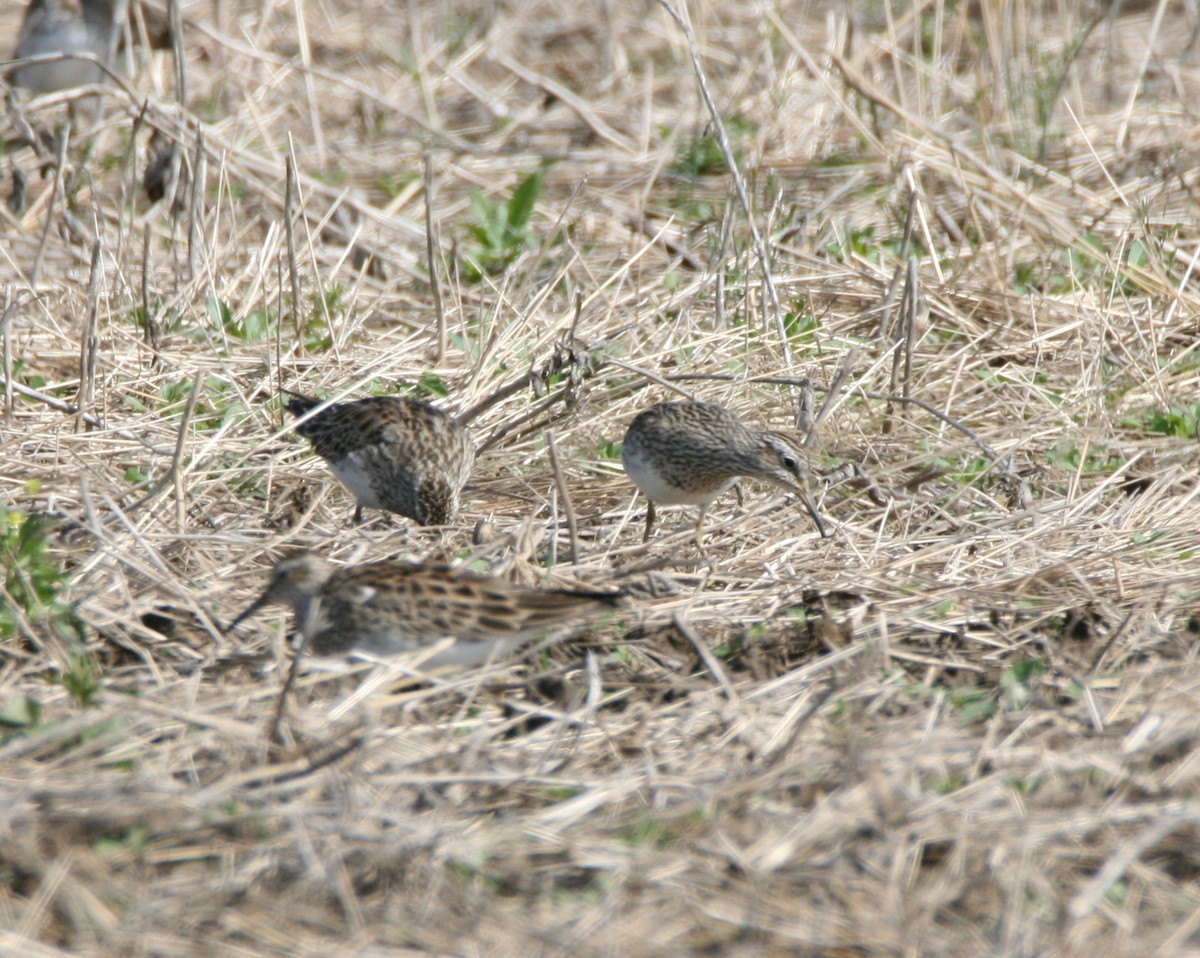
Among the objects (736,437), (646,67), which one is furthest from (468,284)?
(646,67)

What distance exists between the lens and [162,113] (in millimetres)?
8805

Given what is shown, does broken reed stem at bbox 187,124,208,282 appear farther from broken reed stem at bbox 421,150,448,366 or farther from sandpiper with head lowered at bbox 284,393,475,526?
sandpiper with head lowered at bbox 284,393,475,526

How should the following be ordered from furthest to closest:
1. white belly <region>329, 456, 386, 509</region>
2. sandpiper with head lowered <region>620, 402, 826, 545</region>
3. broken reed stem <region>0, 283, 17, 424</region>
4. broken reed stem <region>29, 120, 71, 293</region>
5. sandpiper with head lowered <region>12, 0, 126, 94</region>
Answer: sandpiper with head lowered <region>12, 0, 126, 94</region>, broken reed stem <region>29, 120, 71, 293</region>, broken reed stem <region>0, 283, 17, 424</region>, white belly <region>329, 456, 386, 509</region>, sandpiper with head lowered <region>620, 402, 826, 545</region>

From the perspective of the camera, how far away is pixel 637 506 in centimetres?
704

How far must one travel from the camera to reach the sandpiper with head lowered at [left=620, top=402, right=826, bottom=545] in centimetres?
632

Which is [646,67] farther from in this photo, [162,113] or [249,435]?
[249,435]

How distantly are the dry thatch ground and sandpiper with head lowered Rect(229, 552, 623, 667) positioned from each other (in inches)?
5.4

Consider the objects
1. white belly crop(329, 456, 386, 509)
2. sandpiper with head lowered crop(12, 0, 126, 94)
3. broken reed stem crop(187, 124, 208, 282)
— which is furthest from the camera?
sandpiper with head lowered crop(12, 0, 126, 94)

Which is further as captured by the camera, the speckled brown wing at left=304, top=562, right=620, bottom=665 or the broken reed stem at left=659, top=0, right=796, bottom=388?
the broken reed stem at left=659, top=0, right=796, bottom=388

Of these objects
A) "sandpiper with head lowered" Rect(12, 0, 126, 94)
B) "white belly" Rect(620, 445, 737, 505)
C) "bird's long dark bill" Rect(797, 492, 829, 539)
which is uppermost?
"sandpiper with head lowered" Rect(12, 0, 126, 94)

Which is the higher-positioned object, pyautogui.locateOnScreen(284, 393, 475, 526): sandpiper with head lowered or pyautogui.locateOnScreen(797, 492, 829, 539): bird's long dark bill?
pyautogui.locateOnScreen(284, 393, 475, 526): sandpiper with head lowered

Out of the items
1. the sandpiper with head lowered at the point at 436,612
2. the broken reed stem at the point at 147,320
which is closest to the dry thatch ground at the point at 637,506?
the broken reed stem at the point at 147,320

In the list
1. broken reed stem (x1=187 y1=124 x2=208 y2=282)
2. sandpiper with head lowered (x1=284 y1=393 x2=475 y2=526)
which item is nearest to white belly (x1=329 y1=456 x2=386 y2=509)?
sandpiper with head lowered (x1=284 y1=393 x2=475 y2=526)

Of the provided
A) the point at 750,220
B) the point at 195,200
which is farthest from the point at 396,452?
the point at 195,200
